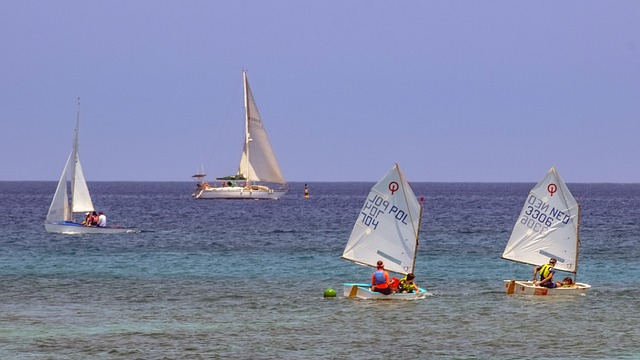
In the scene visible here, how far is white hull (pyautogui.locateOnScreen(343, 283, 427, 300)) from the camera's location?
45.7 meters

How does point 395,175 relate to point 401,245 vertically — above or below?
above

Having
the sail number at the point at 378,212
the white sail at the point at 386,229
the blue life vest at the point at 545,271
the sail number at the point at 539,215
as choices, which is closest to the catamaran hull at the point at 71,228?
the white sail at the point at 386,229

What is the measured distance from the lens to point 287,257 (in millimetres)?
71438

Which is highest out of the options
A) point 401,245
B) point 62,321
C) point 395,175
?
point 395,175

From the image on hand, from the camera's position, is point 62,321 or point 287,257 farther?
point 287,257

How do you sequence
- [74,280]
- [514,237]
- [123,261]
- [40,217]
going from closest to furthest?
[514,237]
[74,280]
[123,261]
[40,217]

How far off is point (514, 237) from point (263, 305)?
13.8 metres

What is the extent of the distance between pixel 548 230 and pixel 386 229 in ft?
28.2

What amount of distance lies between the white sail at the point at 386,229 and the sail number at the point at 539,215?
6.71 m

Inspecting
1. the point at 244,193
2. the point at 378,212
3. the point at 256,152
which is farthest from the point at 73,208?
the point at 244,193

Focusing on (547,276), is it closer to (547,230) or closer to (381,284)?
(547,230)

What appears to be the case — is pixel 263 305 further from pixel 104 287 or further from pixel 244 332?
pixel 104 287

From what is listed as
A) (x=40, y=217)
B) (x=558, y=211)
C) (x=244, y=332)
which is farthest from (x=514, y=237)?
(x=40, y=217)

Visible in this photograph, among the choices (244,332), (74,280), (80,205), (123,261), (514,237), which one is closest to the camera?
(244,332)
